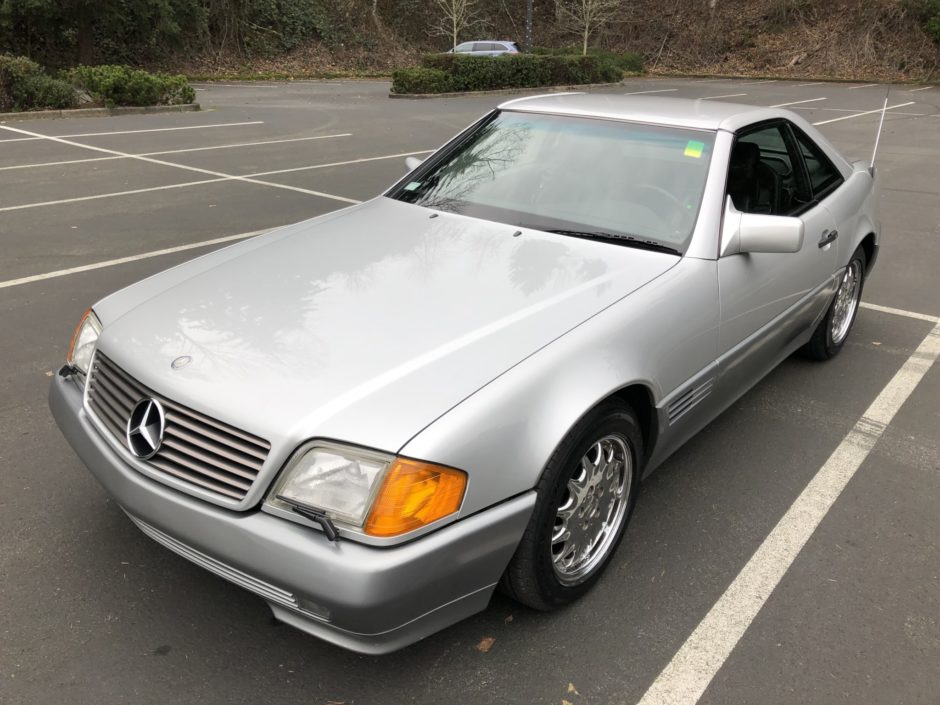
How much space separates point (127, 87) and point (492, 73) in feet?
36.3

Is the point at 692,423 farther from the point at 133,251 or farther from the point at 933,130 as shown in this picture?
the point at 933,130

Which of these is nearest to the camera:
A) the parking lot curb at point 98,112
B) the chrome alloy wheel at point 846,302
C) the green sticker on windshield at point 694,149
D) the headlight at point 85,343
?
the headlight at point 85,343

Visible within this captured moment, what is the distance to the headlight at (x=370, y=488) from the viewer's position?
2.09 meters

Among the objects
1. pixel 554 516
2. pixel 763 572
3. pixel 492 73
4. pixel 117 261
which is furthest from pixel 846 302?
pixel 492 73

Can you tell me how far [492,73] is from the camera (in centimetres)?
2367

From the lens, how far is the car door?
3295 mm

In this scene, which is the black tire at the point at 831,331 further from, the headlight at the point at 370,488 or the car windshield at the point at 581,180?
the headlight at the point at 370,488

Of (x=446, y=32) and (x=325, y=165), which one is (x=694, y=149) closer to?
(x=325, y=165)

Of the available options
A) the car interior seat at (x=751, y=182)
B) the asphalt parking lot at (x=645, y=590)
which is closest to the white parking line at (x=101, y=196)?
the asphalt parking lot at (x=645, y=590)

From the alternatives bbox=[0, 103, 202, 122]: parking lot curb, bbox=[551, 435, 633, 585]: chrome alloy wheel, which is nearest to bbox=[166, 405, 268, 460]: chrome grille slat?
bbox=[551, 435, 633, 585]: chrome alloy wheel

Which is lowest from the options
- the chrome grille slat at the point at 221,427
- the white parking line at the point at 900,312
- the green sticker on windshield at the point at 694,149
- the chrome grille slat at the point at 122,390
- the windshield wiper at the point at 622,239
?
the white parking line at the point at 900,312

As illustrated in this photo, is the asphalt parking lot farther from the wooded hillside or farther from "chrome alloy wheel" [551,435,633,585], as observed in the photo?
the wooded hillside

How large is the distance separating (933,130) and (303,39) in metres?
25.7

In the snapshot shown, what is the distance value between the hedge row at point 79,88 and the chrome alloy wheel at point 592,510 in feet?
51.4
